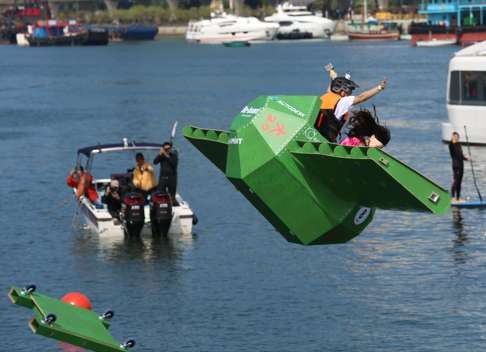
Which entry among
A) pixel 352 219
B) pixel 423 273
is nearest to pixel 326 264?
pixel 423 273

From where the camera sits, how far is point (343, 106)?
68.4 feet

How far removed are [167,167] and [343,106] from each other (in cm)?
2426

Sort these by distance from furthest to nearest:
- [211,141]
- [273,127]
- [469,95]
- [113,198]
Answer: [469,95]
[113,198]
[211,141]
[273,127]

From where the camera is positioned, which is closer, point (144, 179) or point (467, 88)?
point (144, 179)

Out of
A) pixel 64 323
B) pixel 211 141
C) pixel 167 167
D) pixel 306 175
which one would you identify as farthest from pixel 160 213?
pixel 306 175

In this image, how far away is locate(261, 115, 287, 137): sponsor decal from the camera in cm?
2080

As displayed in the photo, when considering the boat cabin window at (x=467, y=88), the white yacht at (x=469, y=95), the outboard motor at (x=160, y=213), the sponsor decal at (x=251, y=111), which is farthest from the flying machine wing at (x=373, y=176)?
the boat cabin window at (x=467, y=88)

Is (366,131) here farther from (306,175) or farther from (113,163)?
(113,163)

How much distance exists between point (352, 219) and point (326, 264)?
907 inches

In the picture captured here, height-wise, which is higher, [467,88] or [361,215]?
[361,215]

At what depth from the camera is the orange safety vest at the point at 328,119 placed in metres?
21.0

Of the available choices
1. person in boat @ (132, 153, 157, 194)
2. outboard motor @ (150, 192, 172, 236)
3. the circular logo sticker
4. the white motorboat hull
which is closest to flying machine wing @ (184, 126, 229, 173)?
the circular logo sticker

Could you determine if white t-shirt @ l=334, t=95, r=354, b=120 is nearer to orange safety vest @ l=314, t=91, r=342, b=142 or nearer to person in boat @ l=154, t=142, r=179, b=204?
orange safety vest @ l=314, t=91, r=342, b=142

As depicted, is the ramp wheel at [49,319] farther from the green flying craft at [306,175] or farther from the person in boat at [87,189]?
the person in boat at [87,189]
